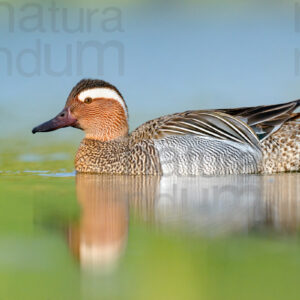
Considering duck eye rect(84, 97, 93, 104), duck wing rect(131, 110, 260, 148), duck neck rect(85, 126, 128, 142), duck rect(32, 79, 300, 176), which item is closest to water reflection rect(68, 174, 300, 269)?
duck rect(32, 79, 300, 176)

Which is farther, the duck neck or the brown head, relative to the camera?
the duck neck

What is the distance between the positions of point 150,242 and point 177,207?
5.01 ft

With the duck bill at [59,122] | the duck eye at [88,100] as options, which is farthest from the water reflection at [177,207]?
the duck eye at [88,100]

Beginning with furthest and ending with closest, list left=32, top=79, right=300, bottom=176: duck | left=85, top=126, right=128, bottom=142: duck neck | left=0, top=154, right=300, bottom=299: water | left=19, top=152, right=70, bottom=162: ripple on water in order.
A: left=19, top=152, right=70, bottom=162: ripple on water
left=85, top=126, right=128, bottom=142: duck neck
left=32, top=79, right=300, bottom=176: duck
left=0, top=154, right=300, bottom=299: water

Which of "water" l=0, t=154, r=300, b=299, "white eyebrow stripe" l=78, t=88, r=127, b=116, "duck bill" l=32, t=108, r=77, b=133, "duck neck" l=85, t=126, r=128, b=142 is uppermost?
"white eyebrow stripe" l=78, t=88, r=127, b=116

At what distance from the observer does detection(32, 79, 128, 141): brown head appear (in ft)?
32.2

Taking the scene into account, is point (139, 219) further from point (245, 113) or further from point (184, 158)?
point (245, 113)

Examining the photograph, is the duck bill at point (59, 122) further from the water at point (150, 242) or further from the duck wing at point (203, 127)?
the water at point (150, 242)

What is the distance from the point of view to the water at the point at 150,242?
3.83 meters

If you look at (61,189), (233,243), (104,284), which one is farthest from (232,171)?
(104,284)

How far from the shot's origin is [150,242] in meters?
4.75

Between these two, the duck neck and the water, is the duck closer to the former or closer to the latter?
the duck neck

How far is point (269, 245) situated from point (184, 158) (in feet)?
15.6

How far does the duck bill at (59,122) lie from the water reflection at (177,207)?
1090 mm
